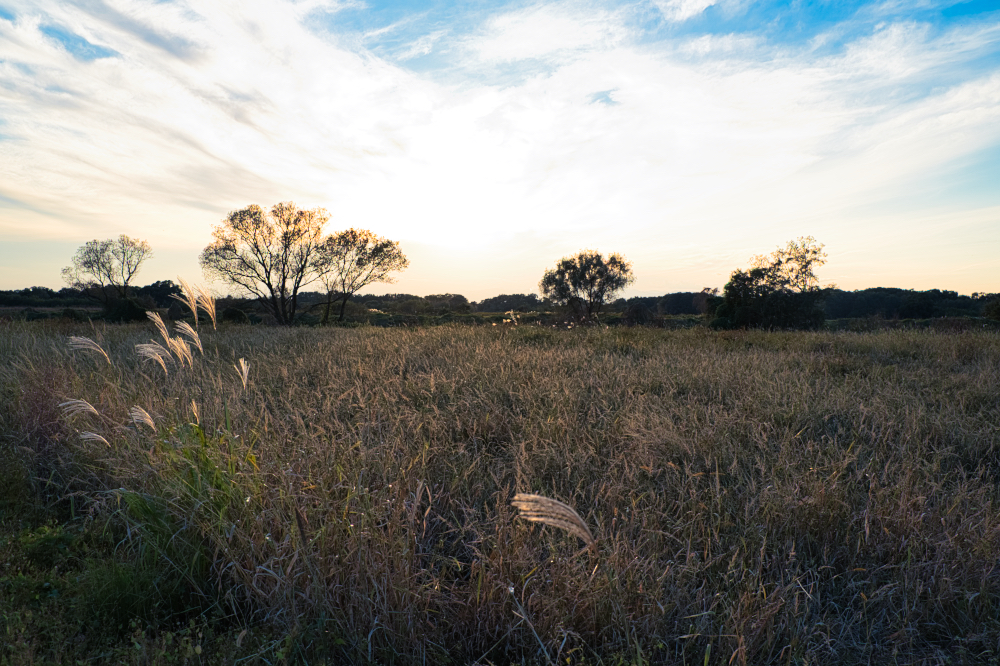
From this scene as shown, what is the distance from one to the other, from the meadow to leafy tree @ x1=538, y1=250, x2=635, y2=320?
33935 mm

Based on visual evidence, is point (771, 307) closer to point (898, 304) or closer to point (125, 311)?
point (898, 304)

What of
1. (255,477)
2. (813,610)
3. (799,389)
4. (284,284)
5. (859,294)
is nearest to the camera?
(813,610)

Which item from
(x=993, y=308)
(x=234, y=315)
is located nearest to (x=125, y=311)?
(x=234, y=315)

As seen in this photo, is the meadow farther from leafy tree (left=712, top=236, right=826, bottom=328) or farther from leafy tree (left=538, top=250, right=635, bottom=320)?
leafy tree (left=538, top=250, right=635, bottom=320)

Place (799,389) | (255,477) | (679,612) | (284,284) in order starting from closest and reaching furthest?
1. (679,612)
2. (255,477)
3. (799,389)
4. (284,284)

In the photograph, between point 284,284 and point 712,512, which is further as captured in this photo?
point 284,284

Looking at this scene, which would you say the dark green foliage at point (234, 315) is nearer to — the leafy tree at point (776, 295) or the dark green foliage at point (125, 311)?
the dark green foliage at point (125, 311)

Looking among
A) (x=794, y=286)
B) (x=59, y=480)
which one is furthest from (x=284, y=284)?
(x=794, y=286)

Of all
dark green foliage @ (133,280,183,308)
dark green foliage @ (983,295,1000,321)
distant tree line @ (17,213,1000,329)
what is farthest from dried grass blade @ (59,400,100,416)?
dark green foliage @ (133,280,183,308)

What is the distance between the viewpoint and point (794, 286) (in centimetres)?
2806

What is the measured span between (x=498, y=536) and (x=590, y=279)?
37172 millimetres

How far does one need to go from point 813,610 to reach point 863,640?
0.63 ft

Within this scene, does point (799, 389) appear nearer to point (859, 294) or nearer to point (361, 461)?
point (361, 461)

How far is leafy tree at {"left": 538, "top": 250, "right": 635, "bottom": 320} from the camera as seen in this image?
1503 inches
